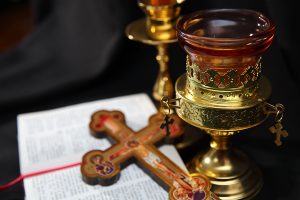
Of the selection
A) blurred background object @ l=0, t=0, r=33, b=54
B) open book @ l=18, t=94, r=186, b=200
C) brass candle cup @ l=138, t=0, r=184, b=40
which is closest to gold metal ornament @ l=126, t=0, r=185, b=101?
brass candle cup @ l=138, t=0, r=184, b=40

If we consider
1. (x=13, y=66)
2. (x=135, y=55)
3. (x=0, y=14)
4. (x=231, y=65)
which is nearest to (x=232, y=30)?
(x=231, y=65)

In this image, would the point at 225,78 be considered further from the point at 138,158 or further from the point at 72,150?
the point at 72,150

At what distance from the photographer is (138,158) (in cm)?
88

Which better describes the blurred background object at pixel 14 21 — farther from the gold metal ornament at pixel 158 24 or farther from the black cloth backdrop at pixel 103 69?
the gold metal ornament at pixel 158 24

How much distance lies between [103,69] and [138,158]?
428mm

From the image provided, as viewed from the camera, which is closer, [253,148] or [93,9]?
[253,148]

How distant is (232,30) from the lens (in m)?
0.76

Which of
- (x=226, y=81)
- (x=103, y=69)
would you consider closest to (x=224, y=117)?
(x=226, y=81)

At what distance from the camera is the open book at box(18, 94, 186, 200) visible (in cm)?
82

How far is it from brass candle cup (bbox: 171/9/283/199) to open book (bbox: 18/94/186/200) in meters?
0.13

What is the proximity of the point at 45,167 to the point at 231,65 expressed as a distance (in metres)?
0.43

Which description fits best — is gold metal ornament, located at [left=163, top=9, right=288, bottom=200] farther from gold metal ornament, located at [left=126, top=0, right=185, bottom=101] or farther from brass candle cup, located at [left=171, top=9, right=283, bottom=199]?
gold metal ornament, located at [left=126, top=0, right=185, bottom=101]

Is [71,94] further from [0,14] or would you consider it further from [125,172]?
[0,14]

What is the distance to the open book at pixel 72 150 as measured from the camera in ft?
2.69
